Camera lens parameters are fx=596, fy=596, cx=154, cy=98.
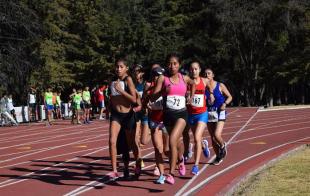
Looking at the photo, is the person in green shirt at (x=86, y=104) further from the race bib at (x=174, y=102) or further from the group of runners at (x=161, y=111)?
the race bib at (x=174, y=102)

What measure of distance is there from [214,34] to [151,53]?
19.9 ft

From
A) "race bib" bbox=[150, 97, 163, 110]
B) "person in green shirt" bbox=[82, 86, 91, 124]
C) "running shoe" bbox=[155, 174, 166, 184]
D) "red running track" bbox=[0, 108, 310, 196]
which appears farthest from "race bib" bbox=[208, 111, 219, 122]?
"person in green shirt" bbox=[82, 86, 91, 124]

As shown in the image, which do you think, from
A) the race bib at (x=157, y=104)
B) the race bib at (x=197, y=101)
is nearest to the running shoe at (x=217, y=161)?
the race bib at (x=197, y=101)

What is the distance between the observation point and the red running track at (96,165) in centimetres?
931

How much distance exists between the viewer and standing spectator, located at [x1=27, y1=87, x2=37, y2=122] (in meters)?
31.2

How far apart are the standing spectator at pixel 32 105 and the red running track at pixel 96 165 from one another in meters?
10.7

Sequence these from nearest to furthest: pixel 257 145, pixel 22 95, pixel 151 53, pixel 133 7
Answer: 1. pixel 257 145
2. pixel 22 95
3. pixel 151 53
4. pixel 133 7

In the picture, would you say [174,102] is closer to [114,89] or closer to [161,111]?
[161,111]

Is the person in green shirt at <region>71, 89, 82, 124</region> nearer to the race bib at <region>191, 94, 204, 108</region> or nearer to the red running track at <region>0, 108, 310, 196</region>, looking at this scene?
the red running track at <region>0, 108, 310, 196</region>

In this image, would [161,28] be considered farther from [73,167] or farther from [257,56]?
[73,167]

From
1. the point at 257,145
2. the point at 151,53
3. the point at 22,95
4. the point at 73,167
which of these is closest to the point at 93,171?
the point at 73,167

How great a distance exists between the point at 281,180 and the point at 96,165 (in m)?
4.49

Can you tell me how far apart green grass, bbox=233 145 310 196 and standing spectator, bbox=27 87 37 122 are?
21.6m

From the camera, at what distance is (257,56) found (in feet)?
A: 176
